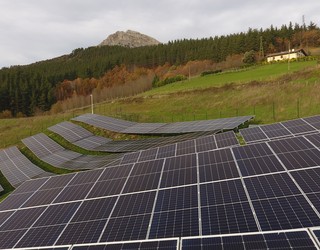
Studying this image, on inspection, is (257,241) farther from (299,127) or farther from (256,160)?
(299,127)

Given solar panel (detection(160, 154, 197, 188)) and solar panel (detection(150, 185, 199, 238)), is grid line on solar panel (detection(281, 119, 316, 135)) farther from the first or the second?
solar panel (detection(150, 185, 199, 238))

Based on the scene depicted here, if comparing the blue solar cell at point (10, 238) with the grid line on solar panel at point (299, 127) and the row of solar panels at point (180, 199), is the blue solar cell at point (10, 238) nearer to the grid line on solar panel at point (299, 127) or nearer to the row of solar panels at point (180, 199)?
the row of solar panels at point (180, 199)

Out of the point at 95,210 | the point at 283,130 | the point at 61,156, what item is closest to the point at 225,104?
the point at 61,156

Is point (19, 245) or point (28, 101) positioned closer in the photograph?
point (19, 245)

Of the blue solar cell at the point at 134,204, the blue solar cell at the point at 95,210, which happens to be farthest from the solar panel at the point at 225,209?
the blue solar cell at the point at 95,210

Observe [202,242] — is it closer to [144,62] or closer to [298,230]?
[298,230]

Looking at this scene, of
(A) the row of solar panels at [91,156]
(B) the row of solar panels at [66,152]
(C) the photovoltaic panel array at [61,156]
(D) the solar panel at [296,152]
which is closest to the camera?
(D) the solar panel at [296,152]

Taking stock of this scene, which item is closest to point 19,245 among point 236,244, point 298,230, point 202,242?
point 202,242
